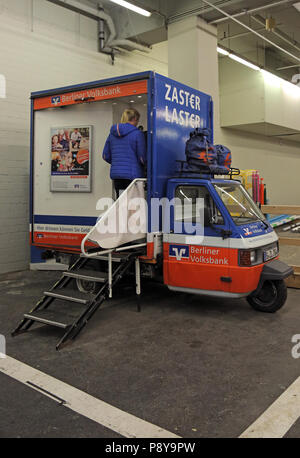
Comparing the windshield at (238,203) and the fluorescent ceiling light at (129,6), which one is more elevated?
the fluorescent ceiling light at (129,6)

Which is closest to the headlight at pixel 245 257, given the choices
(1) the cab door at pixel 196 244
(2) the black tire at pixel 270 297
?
(1) the cab door at pixel 196 244

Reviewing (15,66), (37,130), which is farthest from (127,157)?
(15,66)

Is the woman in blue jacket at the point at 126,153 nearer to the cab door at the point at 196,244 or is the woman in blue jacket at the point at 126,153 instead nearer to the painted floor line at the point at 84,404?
the cab door at the point at 196,244

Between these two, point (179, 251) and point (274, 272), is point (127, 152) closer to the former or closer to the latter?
point (179, 251)

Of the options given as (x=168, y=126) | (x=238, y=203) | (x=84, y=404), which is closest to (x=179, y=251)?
(x=238, y=203)

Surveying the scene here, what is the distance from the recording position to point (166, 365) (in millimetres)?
3822

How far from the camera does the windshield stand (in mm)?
5225

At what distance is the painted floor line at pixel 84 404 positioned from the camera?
107 inches

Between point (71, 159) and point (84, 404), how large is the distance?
4.08 meters

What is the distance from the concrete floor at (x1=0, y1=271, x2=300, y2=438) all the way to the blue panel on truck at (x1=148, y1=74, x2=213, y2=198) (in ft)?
5.96

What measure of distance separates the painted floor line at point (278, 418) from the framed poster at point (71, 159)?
4105 mm

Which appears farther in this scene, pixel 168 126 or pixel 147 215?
pixel 168 126
